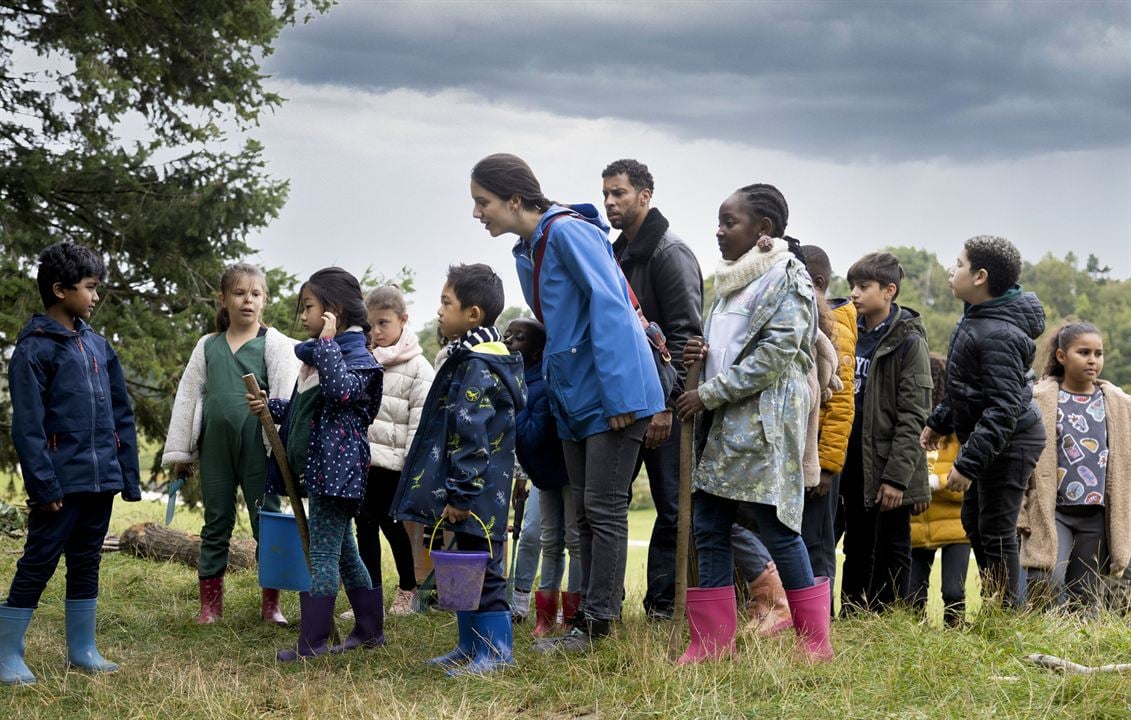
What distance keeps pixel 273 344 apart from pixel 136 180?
20.7 ft

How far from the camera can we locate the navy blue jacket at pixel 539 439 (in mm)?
5648

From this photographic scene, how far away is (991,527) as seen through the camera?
18.8ft

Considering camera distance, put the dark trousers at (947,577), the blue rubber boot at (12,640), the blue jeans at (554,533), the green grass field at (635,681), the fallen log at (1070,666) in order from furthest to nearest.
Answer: the dark trousers at (947,577)
the blue jeans at (554,533)
the blue rubber boot at (12,640)
the fallen log at (1070,666)
the green grass field at (635,681)

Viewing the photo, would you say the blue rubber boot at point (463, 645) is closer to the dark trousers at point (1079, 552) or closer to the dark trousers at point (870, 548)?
the dark trousers at point (870, 548)

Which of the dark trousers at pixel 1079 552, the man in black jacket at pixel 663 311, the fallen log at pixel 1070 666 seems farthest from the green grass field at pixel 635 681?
the dark trousers at pixel 1079 552

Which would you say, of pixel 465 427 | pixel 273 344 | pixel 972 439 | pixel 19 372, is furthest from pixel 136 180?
pixel 972 439

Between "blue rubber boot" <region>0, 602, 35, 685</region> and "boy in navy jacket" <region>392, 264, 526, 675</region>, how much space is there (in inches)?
69.7

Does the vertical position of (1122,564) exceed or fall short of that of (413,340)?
it falls short

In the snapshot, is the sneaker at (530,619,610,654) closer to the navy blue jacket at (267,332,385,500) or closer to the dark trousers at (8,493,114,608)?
the navy blue jacket at (267,332,385,500)

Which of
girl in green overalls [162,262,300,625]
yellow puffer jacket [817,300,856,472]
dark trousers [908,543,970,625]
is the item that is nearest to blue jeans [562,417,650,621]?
yellow puffer jacket [817,300,856,472]

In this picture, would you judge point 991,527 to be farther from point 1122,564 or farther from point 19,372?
point 19,372

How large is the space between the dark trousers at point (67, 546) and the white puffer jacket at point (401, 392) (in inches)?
62.7

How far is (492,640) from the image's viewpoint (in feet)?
16.2

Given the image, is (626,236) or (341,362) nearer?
(341,362)
